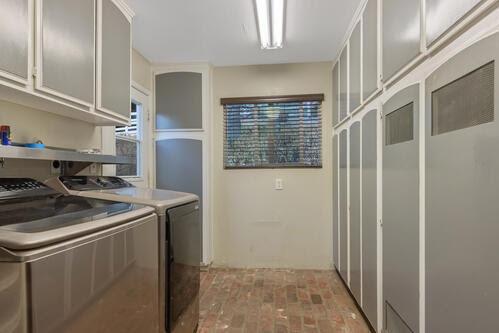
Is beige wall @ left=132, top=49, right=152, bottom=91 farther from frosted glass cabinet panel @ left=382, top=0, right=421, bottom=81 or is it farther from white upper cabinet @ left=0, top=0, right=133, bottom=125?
frosted glass cabinet panel @ left=382, top=0, right=421, bottom=81

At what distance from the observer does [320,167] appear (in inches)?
133

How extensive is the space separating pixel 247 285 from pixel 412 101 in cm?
235

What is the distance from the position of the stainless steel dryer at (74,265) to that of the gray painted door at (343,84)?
80.2 inches

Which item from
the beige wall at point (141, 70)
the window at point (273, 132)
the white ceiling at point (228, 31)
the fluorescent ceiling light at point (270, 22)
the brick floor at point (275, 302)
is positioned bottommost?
the brick floor at point (275, 302)

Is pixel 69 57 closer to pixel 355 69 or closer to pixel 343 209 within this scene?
pixel 355 69

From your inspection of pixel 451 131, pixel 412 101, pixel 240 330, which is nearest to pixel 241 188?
pixel 240 330

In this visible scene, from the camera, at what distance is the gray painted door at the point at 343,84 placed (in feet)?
8.71

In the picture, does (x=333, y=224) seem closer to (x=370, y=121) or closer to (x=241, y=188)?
(x=241, y=188)

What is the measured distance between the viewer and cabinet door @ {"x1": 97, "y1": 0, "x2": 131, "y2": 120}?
1.80 m

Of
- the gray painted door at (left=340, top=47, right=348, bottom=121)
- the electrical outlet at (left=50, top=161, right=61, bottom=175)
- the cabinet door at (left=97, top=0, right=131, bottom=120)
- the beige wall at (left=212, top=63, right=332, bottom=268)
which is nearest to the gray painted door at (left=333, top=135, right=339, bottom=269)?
the beige wall at (left=212, top=63, right=332, bottom=268)

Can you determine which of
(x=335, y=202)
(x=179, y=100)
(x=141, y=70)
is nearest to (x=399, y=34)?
(x=335, y=202)

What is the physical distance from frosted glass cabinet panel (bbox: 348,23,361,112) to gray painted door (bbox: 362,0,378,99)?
0.14 m

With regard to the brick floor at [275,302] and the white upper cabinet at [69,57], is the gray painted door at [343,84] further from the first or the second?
the white upper cabinet at [69,57]

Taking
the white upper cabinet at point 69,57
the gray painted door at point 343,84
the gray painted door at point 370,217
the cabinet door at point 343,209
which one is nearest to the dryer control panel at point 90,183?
the white upper cabinet at point 69,57
